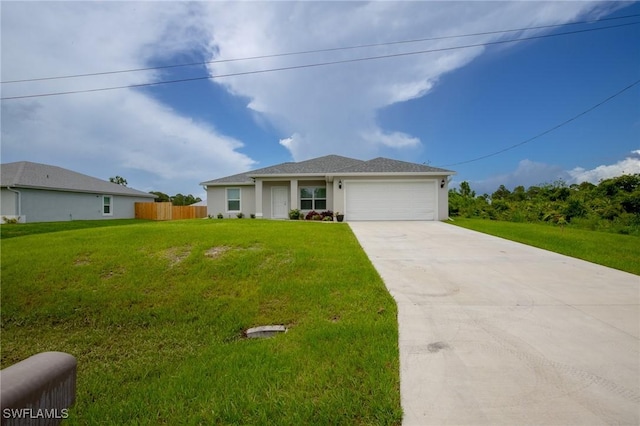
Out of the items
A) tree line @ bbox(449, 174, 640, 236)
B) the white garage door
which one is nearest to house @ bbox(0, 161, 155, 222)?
the white garage door

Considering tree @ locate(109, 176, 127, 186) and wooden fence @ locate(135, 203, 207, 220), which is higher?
tree @ locate(109, 176, 127, 186)

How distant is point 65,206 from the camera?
63.5 ft

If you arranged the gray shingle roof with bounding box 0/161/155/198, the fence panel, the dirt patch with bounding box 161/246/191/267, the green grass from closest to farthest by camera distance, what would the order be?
the dirt patch with bounding box 161/246/191/267 → the green grass → the gray shingle roof with bounding box 0/161/155/198 → the fence panel

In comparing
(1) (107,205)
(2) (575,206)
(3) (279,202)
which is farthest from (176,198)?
(2) (575,206)

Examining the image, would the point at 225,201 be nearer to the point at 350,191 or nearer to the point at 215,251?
the point at 350,191

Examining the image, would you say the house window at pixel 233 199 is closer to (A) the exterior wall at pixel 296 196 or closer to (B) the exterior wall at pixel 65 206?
(A) the exterior wall at pixel 296 196

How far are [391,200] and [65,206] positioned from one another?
74.1 ft

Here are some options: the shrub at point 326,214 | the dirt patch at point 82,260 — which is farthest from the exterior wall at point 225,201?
the dirt patch at point 82,260

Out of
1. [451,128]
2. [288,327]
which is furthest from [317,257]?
[451,128]

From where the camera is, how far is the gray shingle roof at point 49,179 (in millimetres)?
17078

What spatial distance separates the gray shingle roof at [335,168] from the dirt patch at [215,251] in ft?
30.9

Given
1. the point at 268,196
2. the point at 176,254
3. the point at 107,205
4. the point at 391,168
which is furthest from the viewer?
the point at 107,205

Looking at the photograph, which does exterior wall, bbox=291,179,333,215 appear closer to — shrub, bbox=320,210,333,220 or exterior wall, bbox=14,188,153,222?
shrub, bbox=320,210,333,220

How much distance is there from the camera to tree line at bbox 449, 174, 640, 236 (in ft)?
46.2
